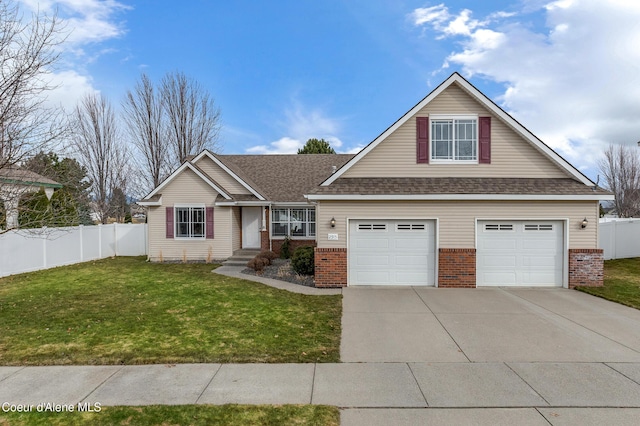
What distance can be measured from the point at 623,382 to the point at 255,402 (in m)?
5.29

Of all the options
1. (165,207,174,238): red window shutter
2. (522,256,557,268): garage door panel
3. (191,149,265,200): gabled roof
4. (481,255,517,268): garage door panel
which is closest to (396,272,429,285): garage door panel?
(481,255,517,268): garage door panel

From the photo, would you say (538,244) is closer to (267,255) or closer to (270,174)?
(267,255)

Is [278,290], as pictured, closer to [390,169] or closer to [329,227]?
[329,227]

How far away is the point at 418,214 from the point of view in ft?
37.0

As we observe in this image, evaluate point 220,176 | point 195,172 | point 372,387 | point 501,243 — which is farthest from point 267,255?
point 372,387

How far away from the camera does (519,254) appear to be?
37.2 ft

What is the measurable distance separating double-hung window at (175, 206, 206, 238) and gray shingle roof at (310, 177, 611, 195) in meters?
8.24

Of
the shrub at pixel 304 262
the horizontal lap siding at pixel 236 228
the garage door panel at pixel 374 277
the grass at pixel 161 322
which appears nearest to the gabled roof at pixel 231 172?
the horizontal lap siding at pixel 236 228

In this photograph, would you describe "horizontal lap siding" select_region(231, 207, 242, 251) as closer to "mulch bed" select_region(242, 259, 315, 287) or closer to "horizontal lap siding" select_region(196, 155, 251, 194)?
"horizontal lap siding" select_region(196, 155, 251, 194)

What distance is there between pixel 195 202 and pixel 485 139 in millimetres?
13161

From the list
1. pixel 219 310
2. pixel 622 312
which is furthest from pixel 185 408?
pixel 622 312

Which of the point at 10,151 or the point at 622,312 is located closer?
the point at 10,151

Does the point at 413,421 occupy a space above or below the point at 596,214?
below

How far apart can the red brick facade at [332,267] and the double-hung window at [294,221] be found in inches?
291
